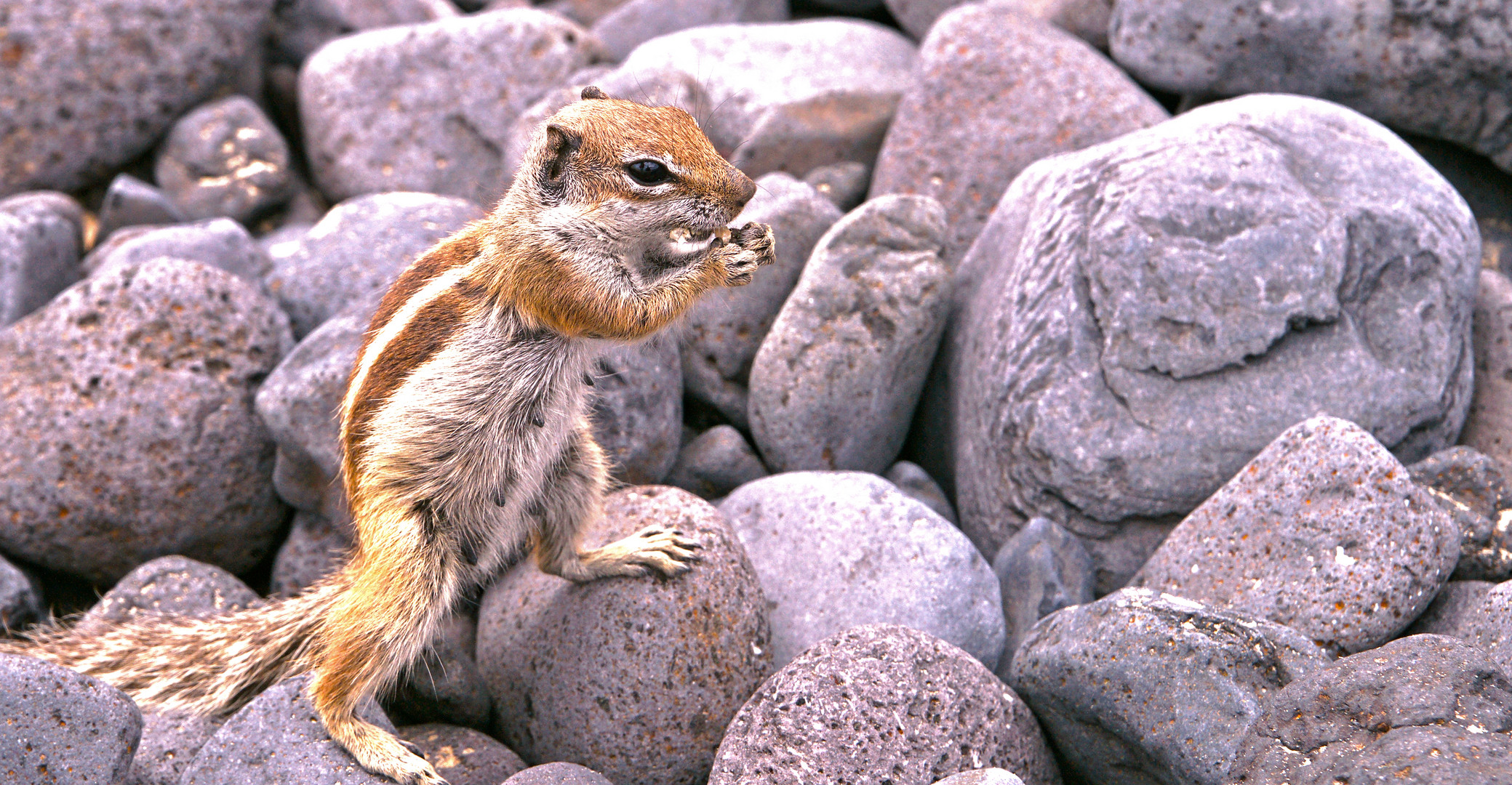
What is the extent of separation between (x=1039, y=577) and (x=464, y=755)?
216 centimetres

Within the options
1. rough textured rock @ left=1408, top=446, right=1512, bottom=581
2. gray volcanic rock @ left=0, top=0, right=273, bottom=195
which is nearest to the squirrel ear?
rough textured rock @ left=1408, top=446, right=1512, bottom=581

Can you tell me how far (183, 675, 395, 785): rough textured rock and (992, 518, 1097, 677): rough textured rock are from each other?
2.30 metres

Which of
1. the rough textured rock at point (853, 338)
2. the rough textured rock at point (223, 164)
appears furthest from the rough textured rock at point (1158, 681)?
the rough textured rock at point (223, 164)

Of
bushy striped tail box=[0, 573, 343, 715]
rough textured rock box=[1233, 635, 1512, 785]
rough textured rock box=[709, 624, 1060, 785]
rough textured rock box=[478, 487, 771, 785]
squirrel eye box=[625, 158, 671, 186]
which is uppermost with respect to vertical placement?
squirrel eye box=[625, 158, 671, 186]

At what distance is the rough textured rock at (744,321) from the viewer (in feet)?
16.7

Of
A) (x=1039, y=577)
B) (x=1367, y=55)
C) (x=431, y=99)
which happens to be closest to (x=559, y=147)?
(x=1039, y=577)

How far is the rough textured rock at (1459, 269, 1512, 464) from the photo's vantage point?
4.50 metres

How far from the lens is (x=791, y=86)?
636 cm

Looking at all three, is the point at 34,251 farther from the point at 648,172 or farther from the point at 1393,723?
the point at 1393,723

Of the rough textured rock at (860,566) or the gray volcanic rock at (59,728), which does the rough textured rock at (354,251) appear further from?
the gray volcanic rock at (59,728)

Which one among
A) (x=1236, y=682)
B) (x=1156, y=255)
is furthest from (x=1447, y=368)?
(x=1236, y=682)

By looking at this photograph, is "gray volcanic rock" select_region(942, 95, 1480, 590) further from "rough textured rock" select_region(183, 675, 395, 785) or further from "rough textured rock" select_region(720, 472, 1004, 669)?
"rough textured rock" select_region(183, 675, 395, 785)

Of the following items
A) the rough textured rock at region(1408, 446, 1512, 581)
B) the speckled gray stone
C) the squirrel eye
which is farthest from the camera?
the rough textured rock at region(1408, 446, 1512, 581)

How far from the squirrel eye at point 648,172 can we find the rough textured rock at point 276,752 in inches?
76.4
